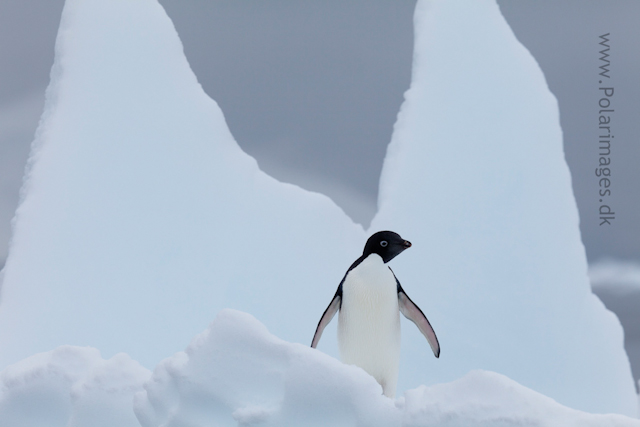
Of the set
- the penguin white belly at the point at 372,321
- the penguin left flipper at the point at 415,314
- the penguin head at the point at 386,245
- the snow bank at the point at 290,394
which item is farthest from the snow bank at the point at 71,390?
the penguin left flipper at the point at 415,314

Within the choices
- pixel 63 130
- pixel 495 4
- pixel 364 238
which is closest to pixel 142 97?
pixel 63 130

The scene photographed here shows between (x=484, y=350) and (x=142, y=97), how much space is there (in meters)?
3.48

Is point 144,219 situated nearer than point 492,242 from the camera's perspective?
Yes

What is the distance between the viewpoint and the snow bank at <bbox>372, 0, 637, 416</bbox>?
5.13 meters

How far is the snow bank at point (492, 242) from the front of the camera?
16.8 feet

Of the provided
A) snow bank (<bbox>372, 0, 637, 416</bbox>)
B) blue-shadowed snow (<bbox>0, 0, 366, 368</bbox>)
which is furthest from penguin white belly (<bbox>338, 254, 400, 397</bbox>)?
snow bank (<bbox>372, 0, 637, 416</bbox>)

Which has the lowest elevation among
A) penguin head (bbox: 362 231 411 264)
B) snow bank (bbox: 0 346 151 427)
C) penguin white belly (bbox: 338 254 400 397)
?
snow bank (bbox: 0 346 151 427)

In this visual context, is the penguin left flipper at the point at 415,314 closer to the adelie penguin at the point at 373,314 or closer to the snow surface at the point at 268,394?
the adelie penguin at the point at 373,314

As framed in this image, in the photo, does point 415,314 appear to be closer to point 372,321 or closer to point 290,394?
point 372,321

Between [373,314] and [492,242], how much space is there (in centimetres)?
272

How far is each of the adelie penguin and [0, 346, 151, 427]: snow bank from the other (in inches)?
37.8

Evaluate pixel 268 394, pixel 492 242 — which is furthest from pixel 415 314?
pixel 492 242

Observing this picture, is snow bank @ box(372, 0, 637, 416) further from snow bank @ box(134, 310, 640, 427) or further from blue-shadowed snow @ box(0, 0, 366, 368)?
snow bank @ box(134, 310, 640, 427)

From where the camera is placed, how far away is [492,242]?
524 cm
